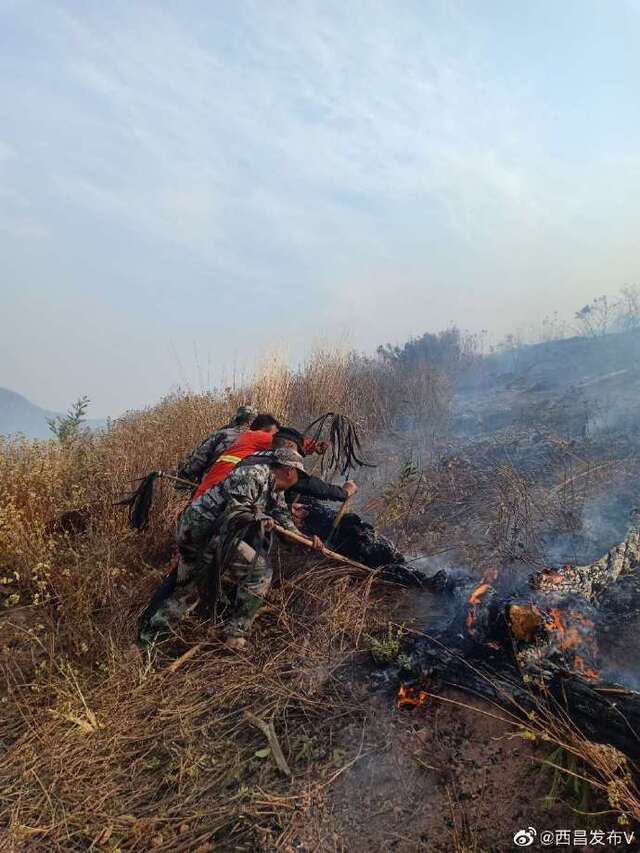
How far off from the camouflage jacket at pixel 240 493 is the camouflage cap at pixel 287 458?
94 mm

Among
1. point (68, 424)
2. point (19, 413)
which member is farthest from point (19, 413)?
point (68, 424)

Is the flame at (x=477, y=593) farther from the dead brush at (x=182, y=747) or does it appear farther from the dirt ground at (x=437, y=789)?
the dead brush at (x=182, y=747)

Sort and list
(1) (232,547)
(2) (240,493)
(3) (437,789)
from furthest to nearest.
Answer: (2) (240,493) < (1) (232,547) < (3) (437,789)

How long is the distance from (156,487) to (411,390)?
4.82 meters

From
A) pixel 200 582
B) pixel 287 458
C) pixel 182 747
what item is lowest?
pixel 182 747

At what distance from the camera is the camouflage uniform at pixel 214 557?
3287 mm

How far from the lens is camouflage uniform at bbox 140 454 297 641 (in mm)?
3287

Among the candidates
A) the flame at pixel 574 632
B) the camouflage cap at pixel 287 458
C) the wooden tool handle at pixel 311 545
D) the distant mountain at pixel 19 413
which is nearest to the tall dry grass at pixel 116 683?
the wooden tool handle at pixel 311 545

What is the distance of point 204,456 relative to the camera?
14.4 feet

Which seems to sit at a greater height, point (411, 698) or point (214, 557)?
point (214, 557)

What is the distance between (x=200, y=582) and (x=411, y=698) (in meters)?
1.55

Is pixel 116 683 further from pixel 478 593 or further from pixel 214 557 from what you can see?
pixel 478 593

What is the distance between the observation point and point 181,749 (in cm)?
249

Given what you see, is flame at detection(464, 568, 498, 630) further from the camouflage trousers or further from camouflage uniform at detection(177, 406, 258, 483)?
camouflage uniform at detection(177, 406, 258, 483)
